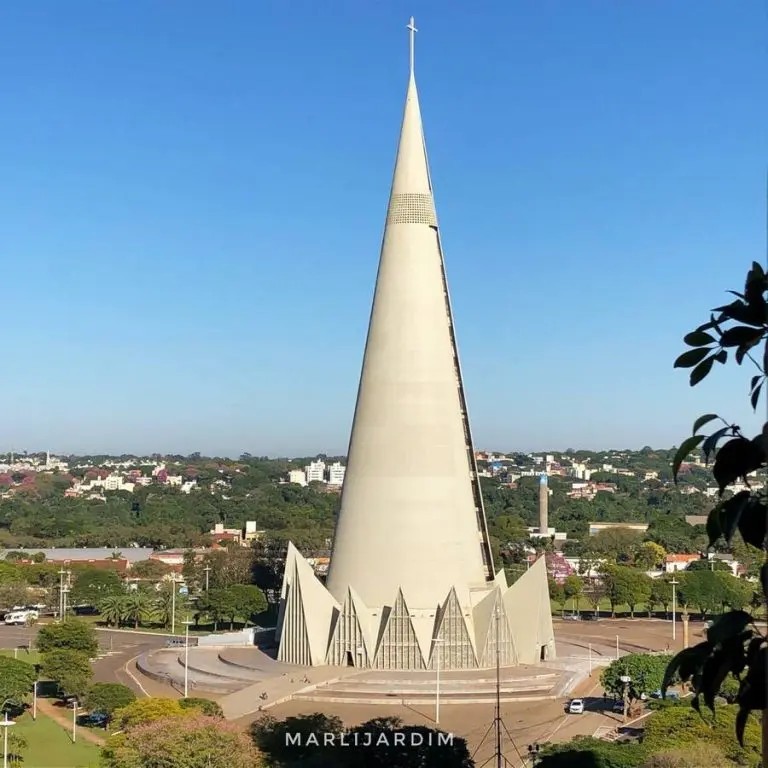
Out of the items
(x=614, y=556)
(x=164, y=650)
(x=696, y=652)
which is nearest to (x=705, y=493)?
(x=614, y=556)

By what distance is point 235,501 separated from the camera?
104938 millimetres

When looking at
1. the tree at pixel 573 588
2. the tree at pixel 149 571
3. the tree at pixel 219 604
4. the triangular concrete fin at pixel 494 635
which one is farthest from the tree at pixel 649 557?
the triangular concrete fin at pixel 494 635

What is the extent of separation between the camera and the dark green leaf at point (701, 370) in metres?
2.95

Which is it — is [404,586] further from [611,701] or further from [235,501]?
[235,501]

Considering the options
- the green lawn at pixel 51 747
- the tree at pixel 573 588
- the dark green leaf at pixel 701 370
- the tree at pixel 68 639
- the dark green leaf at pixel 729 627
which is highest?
the dark green leaf at pixel 701 370

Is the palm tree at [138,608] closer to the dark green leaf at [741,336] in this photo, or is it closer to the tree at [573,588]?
the tree at [573,588]

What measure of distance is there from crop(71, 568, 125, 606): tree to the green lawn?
19.4 m

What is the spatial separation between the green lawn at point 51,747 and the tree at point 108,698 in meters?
0.77

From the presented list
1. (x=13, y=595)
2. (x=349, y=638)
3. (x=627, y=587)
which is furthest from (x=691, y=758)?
(x=13, y=595)

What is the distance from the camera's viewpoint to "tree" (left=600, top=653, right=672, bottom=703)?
74.3 feet

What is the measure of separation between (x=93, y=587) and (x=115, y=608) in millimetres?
4343

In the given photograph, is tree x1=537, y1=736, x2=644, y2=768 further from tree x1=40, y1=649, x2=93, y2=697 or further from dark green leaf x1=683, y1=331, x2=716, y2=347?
dark green leaf x1=683, y1=331, x2=716, y2=347

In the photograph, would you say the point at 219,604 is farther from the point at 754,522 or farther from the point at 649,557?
the point at 754,522

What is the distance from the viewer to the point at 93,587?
4231cm
